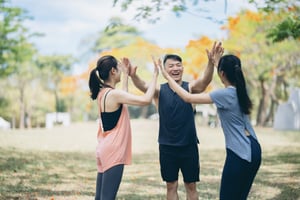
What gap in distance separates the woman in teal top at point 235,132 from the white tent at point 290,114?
24.8m

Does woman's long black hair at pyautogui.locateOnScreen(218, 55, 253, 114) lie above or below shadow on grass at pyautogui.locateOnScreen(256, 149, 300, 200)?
above

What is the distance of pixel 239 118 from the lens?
11.7ft

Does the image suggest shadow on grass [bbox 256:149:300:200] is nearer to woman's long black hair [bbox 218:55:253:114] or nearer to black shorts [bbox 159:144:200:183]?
black shorts [bbox 159:144:200:183]

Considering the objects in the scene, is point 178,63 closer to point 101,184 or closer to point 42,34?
point 101,184

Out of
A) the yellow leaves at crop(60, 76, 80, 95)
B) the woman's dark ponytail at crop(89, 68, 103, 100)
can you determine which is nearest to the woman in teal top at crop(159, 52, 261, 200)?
the woman's dark ponytail at crop(89, 68, 103, 100)

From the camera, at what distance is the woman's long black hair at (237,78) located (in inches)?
141

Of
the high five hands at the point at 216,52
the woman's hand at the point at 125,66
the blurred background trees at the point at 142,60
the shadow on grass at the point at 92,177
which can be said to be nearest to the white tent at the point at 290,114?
the blurred background trees at the point at 142,60

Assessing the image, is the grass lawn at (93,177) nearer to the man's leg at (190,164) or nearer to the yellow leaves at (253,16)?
the man's leg at (190,164)

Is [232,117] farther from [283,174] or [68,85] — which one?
[68,85]

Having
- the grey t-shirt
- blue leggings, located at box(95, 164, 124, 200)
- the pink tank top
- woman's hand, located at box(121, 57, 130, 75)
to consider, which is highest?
woman's hand, located at box(121, 57, 130, 75)

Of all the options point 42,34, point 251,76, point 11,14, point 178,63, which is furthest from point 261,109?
point 178,63

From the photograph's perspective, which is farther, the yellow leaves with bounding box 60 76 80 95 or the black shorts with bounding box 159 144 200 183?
the yellow leaves with bounding box 60 76 80 95

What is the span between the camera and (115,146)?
3840mm

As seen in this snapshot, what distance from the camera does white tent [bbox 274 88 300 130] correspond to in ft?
89.9
